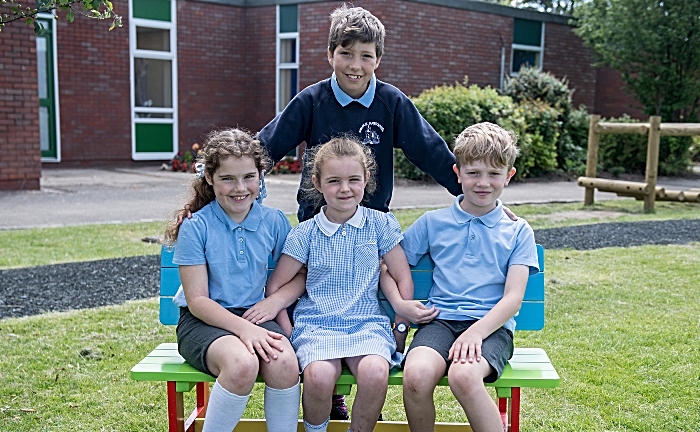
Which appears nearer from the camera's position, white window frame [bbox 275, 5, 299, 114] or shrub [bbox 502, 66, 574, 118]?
shrub [bbox 502, 66, 574, 118]

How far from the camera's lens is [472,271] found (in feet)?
10.5

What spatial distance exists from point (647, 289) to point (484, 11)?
42.8 ft

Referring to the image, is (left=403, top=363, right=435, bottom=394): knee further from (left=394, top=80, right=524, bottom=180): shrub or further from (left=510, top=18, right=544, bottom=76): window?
(left=510, top=18, right=544, bottom=76): window

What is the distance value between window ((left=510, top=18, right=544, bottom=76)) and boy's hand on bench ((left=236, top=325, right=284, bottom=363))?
651 inches

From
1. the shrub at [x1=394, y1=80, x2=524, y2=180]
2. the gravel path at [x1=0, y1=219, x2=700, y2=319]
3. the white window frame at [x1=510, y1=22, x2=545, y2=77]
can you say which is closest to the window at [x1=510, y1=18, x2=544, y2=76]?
the white window frame at [x1=510, y1=22, x2=545, y2=77]

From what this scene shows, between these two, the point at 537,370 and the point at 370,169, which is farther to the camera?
the point at 370,169

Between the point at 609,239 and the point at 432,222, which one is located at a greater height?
the point at 432,222

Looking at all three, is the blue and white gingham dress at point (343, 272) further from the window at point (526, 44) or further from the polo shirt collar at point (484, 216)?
the window at point (526, 44)

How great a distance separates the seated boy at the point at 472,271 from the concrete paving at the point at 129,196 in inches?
225

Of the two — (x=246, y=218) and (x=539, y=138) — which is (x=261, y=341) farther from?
(x=539, y=138)

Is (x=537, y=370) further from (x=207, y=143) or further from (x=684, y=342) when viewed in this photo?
(x=684, y=342)

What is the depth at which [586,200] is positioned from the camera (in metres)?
11.4

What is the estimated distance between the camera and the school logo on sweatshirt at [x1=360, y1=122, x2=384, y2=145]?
11.6 ft

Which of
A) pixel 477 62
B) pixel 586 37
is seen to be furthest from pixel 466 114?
pixel 586 37
